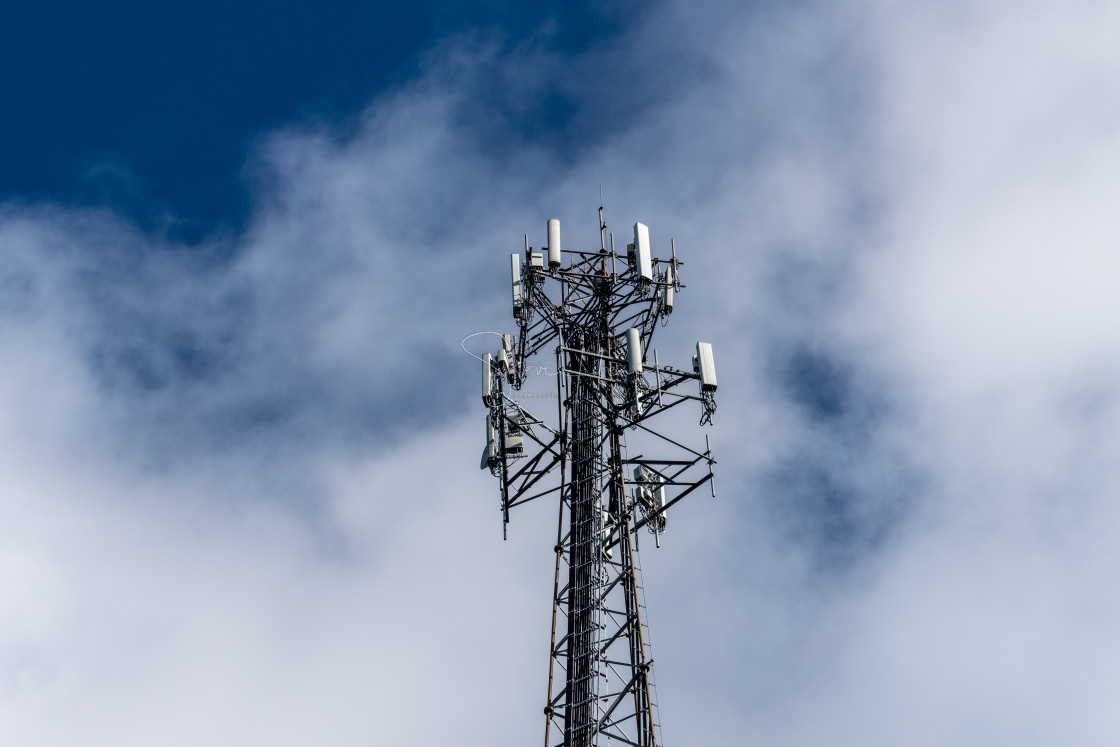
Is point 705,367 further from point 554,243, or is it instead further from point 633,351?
point 554,243

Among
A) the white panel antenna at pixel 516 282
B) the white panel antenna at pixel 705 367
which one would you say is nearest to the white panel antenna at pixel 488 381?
the white panel antenna at pixel 516 282

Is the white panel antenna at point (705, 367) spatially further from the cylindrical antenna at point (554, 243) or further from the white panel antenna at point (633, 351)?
the cylindrical antenna at point (554, 243)

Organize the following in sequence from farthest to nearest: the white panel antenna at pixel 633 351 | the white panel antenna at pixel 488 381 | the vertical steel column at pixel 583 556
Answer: the white panel antenna at pixel 488 381 → the white panel antenna at pixel 633 351 → the vertical steel column at pixel 583 556

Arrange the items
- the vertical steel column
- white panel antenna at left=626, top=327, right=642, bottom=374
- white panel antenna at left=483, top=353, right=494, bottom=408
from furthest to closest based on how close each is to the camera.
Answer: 1. white panel antenna at left=483, top=353, right=494, bottom=408
2. white panel antenna at left=626, top=327, right=642, bottom=374
3. the vertical steel column

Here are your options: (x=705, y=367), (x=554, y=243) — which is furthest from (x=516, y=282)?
(x=705, y=367)

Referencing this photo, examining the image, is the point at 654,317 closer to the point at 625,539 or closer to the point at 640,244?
the point at 640,244

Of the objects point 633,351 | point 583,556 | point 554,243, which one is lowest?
point 583,556

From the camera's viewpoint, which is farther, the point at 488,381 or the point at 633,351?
the point at 488,381

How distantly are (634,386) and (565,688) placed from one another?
10119 mm

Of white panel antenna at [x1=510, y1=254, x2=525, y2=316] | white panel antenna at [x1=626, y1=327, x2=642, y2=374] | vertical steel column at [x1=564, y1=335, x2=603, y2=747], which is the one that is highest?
white panel antenna at [x1=510, y1=254, x2=525, y2=316]

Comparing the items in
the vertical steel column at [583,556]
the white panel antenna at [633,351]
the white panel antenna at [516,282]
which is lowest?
the vertical steel column at [583,556]

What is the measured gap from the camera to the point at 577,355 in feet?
136

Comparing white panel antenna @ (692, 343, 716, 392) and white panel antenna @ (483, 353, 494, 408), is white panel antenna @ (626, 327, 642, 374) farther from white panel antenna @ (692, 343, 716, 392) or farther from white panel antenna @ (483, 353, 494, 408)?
white panel antenna @ (483, 353, 494, 408)

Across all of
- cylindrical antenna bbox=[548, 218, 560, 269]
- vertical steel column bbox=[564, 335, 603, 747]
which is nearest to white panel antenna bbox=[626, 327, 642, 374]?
vertical steel column bbox=[564, 335, 603, 747]
